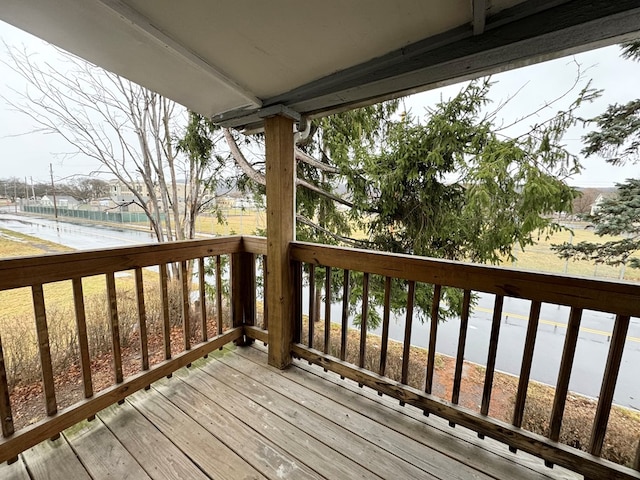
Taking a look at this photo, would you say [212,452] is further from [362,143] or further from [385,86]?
[362,143]

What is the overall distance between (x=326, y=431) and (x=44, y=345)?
1.59 metres

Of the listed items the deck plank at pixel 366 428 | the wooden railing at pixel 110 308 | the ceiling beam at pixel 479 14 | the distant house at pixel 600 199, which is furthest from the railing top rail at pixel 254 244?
the distant house at pixel 600 199

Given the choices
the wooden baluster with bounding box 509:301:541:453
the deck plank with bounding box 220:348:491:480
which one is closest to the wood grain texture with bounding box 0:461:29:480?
the deck plank with bounding box 220:348:491:480

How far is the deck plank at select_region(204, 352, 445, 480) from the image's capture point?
1320 millimetres

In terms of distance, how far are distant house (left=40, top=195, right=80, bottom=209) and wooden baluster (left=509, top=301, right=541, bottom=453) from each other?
452 centimetres

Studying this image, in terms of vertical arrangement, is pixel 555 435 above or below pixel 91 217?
below

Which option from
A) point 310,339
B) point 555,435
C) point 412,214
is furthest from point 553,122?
point 310,339

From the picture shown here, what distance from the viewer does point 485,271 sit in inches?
54.4

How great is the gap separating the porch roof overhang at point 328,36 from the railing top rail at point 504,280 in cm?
96

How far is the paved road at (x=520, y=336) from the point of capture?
2.74 meters

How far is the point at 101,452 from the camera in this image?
4.50 feet

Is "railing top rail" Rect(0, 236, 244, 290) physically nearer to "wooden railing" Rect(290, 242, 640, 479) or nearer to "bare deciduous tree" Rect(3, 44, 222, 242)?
"wooden railing" Rect(290, 242, 640, 479)

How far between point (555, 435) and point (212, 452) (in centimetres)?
175

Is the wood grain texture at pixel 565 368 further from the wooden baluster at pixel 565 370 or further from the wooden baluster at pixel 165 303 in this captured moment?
the wooden baluster at pixel 165 303
